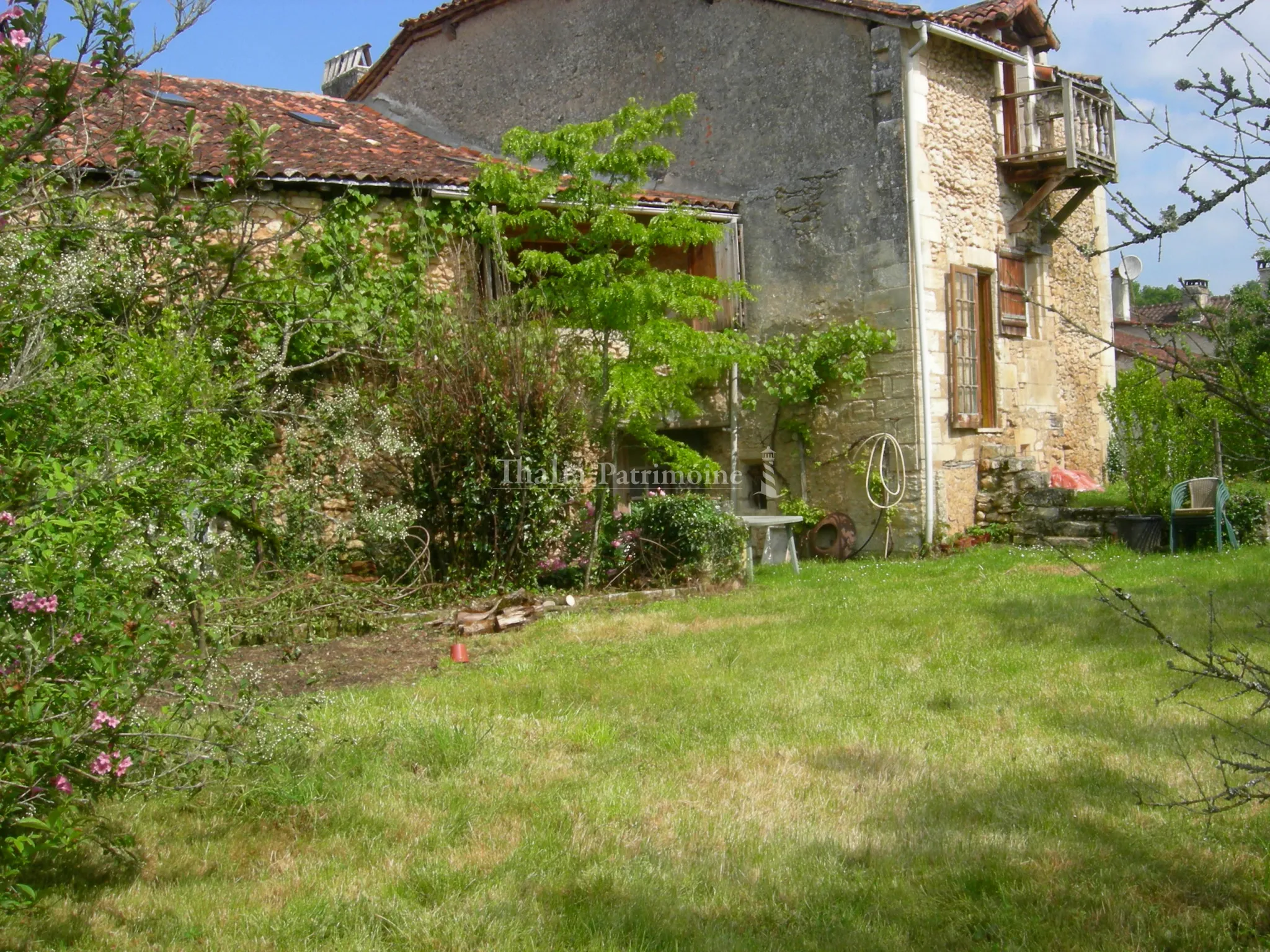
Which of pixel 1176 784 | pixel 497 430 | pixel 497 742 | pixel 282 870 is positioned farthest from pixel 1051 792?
pixel 497 430

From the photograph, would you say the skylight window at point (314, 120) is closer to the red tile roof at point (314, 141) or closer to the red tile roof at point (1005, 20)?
the red tile roof at point (314, 141)

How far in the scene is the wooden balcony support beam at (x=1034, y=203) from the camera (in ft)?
45.4

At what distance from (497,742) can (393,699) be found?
3.67 feet

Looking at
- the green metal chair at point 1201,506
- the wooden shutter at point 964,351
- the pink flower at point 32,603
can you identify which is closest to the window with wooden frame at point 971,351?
the wooden shutter at point 964,351

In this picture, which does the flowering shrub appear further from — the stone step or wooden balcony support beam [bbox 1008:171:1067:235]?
wooden balcony support beam [bbox 1008:171:1067:235]

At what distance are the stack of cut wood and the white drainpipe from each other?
5.06 metres

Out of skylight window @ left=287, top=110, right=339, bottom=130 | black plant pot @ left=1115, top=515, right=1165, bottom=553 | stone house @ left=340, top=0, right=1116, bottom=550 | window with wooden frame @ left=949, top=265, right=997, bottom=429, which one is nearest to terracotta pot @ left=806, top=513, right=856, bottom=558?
stone house @ left=340, top=0, right=1116, bottom=550

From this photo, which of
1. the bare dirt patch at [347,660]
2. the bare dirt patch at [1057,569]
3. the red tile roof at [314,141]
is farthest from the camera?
the red tile roof at [314,141]

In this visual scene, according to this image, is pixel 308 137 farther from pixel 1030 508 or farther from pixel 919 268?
pixel 1030 508

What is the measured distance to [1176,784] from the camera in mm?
4473

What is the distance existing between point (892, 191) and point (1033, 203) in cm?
245

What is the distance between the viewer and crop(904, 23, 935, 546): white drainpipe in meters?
12.6

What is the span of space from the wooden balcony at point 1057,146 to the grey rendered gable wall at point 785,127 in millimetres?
2238

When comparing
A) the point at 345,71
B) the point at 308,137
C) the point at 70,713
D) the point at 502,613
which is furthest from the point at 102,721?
the point at 345,71
